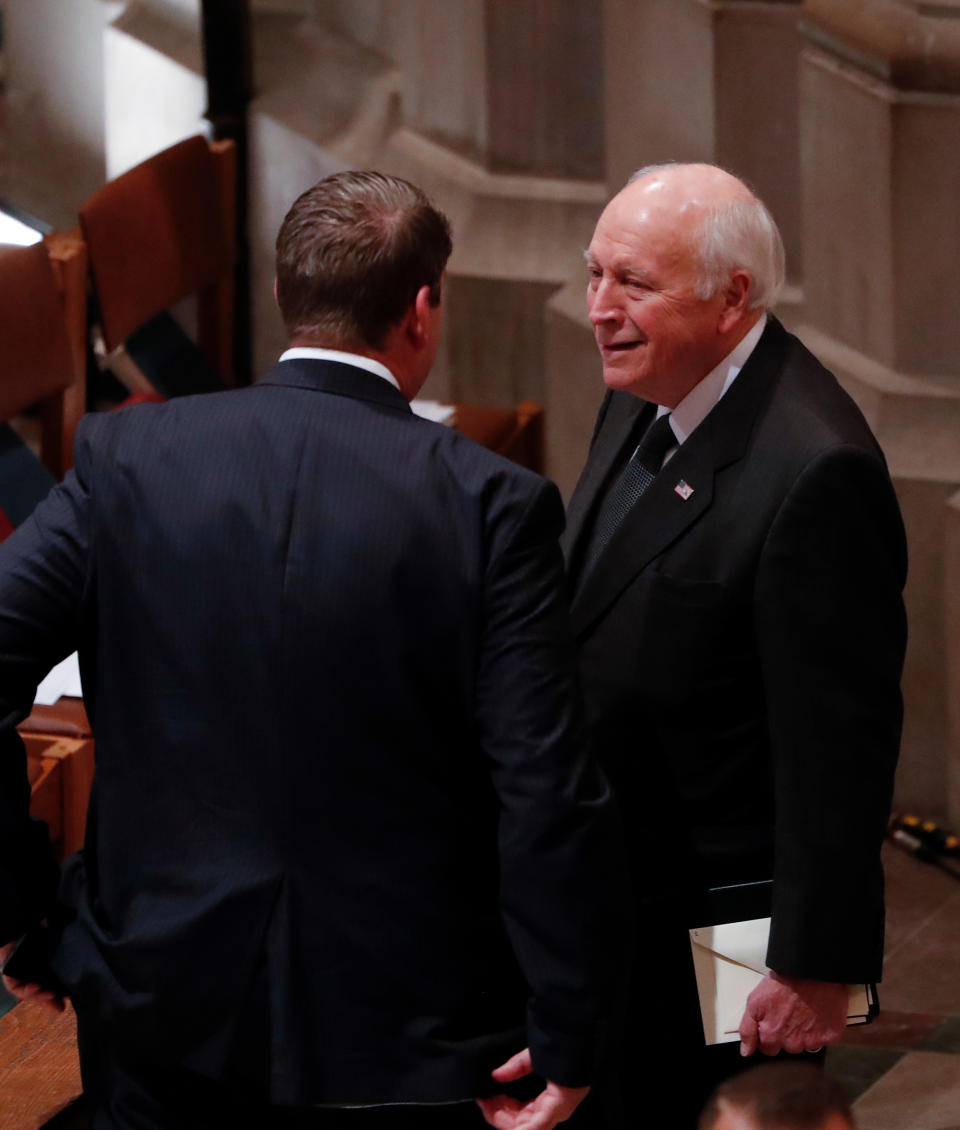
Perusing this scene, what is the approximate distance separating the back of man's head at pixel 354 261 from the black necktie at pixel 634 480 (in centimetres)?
56

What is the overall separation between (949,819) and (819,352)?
1.12m

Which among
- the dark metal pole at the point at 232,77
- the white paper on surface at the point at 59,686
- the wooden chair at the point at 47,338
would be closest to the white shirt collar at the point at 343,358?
the white paper on surface at the point at 59,686

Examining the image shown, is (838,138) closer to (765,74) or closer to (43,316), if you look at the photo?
(765,74)

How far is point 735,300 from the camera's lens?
2.17m

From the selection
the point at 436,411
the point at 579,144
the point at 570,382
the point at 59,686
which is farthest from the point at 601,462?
the point at 579,144

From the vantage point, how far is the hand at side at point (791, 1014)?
2.08m

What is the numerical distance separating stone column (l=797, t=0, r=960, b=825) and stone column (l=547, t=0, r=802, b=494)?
1.07ft

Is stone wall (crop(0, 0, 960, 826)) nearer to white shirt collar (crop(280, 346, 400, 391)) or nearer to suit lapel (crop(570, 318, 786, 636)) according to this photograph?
suit lapel (crop(570, 318, 786, 636))

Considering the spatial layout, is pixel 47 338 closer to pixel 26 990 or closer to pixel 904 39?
pixel 904 39

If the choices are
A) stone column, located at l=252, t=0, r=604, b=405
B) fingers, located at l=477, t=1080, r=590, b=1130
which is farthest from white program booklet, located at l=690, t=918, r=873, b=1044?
stone column, located at l=252, t=0, r=604, b=405

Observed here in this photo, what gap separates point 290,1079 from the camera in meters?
1.82

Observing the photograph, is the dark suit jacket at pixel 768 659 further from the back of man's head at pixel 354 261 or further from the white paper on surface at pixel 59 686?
the white paper on surface at pixel 59 686

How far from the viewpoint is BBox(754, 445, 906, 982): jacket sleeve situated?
6.55ft

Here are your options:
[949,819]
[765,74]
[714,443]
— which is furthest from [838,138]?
[714,443]
